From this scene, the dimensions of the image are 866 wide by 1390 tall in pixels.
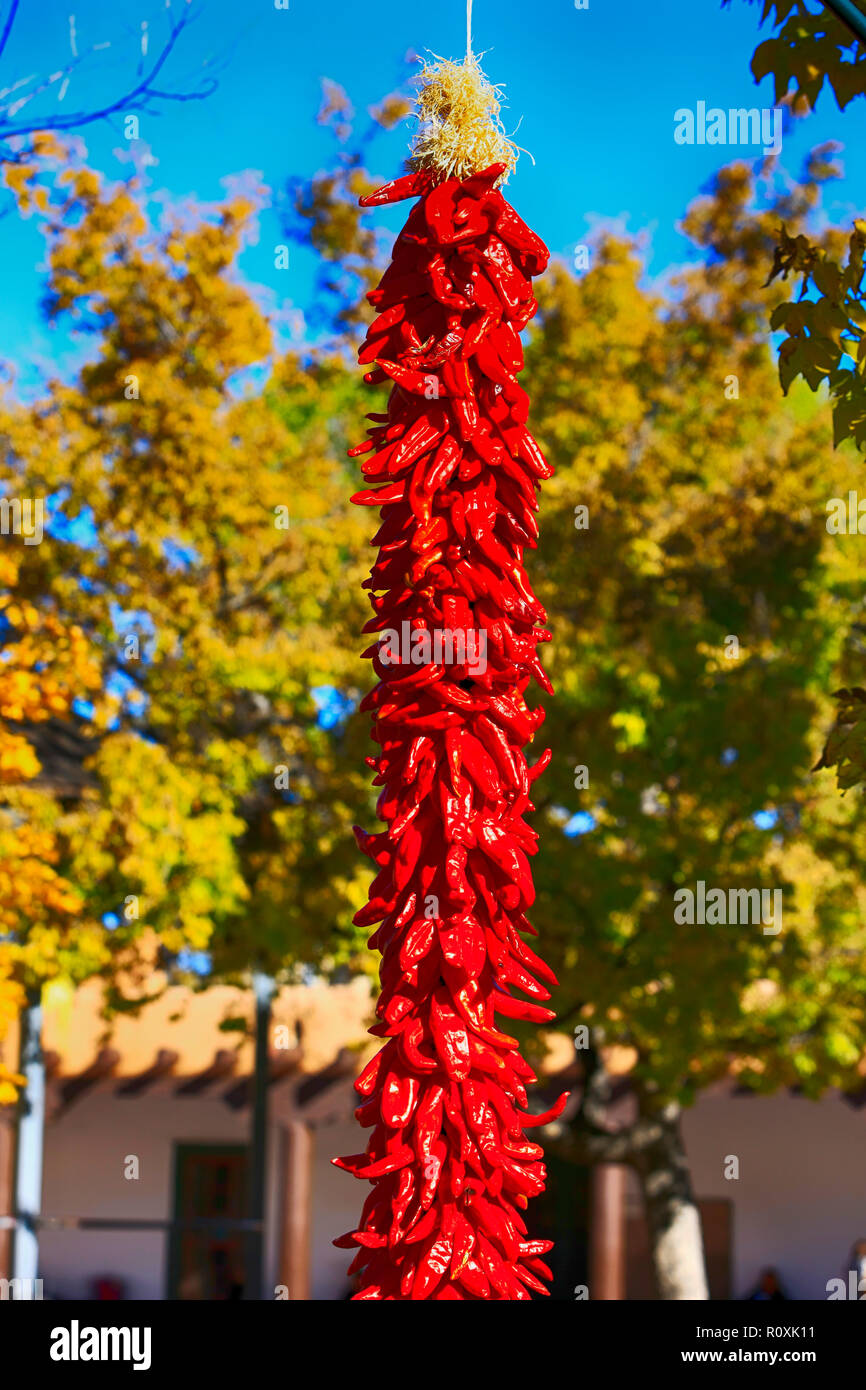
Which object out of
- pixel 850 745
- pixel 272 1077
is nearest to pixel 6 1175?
pixel 272 1077

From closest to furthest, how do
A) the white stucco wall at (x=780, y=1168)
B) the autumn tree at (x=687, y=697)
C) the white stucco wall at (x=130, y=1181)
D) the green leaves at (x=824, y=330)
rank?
the green leaves at (x=824, y=330) < the autumn tree at (x=687, y=697) < the white stucco wall at (x=780, y=1168) < the white stucco wall at (x=130, y=1181)

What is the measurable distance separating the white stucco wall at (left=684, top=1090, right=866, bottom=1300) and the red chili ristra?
A: 1415 cm

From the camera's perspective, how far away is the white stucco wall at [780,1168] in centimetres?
1537

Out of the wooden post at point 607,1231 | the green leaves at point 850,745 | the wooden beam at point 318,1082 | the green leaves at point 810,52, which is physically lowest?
the wooden post at point 607,1231

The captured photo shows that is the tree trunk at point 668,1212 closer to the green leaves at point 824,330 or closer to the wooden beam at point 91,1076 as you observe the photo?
the wooden beam at point 91,1076

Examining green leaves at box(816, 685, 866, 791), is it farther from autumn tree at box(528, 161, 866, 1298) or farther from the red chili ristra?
autumn tree at box(528, 161, 866, 1298)

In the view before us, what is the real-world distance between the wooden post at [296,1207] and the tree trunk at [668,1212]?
153 inches

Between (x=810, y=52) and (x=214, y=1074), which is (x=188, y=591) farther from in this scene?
(x=810, y=52)

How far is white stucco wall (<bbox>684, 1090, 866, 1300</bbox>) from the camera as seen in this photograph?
15.4 metres

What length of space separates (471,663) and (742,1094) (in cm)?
1418

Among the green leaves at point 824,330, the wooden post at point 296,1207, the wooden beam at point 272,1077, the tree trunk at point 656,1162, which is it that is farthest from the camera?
the wooden post at point 296,1207

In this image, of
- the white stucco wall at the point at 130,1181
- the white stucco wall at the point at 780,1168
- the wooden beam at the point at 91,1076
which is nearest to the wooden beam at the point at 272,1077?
the white stucco wall at the point at 130,1181

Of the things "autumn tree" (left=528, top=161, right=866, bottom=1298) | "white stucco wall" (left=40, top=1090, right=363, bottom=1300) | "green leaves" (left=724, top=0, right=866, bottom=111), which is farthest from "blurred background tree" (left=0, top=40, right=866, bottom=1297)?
"green leaves" (left=724, top=0, right=866, bottom=111)

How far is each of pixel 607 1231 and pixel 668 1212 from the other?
2.79 m
